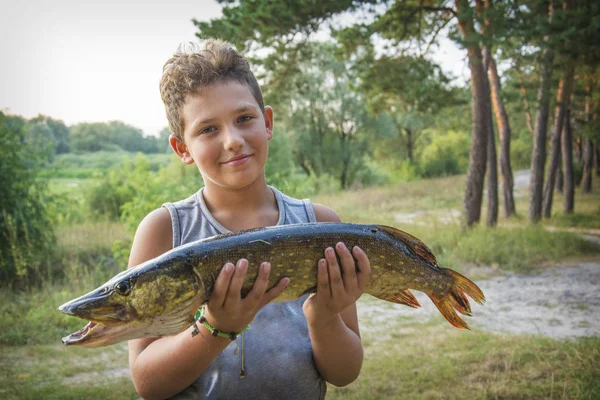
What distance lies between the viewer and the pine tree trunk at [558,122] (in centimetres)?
1293

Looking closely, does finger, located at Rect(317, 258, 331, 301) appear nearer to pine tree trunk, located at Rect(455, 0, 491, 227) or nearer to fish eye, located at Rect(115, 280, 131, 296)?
fish eye, located at Rect(115, 280, 131, 296)

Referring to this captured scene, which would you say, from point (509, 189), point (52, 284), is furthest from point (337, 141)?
point (52, 284)

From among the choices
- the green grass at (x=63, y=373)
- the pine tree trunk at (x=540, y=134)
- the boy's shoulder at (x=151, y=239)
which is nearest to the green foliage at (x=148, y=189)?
the green grass at (x=63, y=373)

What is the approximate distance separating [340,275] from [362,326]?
4.98 meters

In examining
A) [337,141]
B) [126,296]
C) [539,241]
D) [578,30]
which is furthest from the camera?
[337,141]

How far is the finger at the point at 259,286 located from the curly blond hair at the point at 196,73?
0.80 metres

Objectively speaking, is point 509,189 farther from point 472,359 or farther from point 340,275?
point 340,275

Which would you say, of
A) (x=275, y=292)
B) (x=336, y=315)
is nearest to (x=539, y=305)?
(x=336, y=315)

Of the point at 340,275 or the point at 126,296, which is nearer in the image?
the point at 126,296

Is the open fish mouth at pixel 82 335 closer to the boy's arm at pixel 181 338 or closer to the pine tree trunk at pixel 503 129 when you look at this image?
the boy's arm at pixel 181 338

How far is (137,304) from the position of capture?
154 cm

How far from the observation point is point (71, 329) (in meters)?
6.20

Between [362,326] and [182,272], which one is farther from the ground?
[182,272]

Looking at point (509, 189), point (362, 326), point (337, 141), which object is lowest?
point (362, 326)
